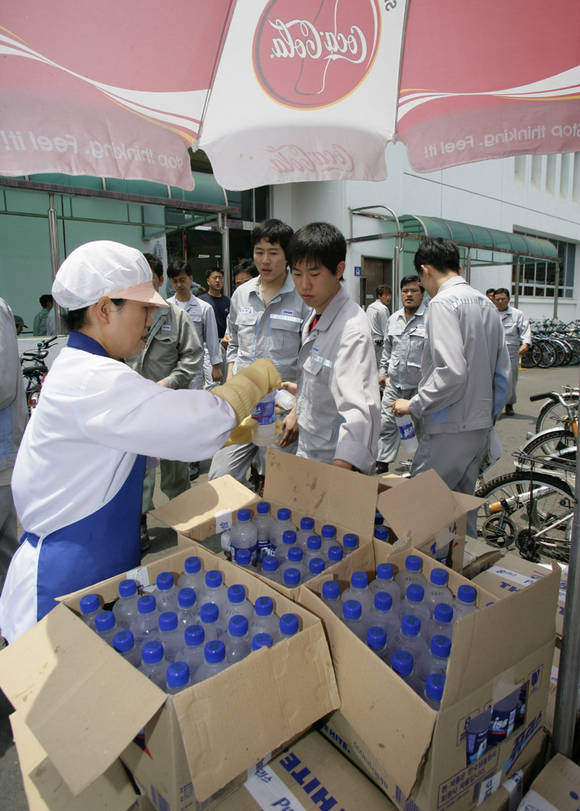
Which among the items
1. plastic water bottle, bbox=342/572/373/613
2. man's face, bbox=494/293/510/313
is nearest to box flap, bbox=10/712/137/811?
plastic water bottle, bbox=342/572/373/613

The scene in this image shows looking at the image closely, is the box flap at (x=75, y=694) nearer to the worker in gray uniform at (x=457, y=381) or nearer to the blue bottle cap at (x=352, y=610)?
the blue bottle cap at (x=352, y=610)

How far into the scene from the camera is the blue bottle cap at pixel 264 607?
126 centimetres

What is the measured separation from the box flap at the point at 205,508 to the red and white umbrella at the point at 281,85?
1.29 meters

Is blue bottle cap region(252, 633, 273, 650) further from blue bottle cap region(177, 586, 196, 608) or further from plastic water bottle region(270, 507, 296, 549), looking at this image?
plastic water bottle region(270, 507, 296, 549)

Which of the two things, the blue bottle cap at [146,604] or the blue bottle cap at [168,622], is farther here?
the blue bottle cap at [146,604]

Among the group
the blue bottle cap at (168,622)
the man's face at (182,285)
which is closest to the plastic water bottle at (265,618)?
the blue bottle cap at (168,622)

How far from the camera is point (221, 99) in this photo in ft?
6.95

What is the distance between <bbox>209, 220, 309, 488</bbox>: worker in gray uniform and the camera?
131 inches

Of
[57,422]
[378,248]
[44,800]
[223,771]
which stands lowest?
[44,800]

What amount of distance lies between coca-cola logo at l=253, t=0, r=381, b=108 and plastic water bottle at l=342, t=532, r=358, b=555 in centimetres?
177

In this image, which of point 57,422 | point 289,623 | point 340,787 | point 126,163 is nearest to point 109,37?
point 126,163

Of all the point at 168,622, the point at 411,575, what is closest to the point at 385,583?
the point at 411,575

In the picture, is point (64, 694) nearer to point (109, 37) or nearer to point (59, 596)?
point (59, 596)

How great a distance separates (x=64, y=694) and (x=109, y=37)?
209 cm
